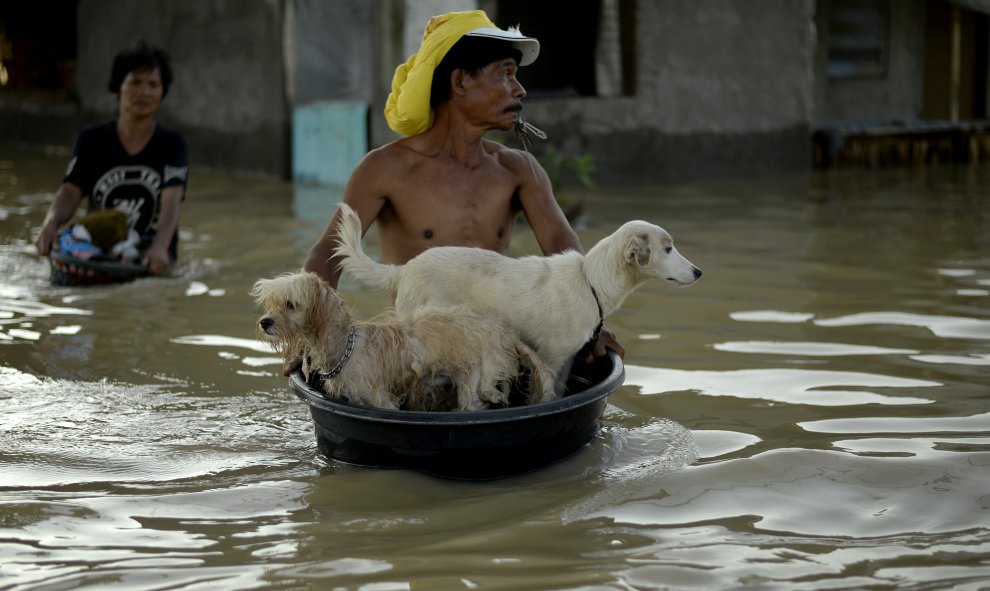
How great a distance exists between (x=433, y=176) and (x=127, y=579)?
2254 millimetres

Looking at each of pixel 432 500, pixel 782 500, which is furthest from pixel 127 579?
pixel 782 500

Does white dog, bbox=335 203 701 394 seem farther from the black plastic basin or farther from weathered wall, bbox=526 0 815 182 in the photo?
weathered wall, bbox=526 0 815 182

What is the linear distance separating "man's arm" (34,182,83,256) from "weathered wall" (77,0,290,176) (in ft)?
20.8

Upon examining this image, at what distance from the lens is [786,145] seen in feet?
46.2

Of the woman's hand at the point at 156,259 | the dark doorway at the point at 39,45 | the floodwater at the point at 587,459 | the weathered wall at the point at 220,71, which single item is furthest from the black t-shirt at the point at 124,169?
the dark doorway at the point at 39,45

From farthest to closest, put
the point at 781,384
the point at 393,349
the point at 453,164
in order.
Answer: the point at 781,384
the point at 453,164
the point at 393,349

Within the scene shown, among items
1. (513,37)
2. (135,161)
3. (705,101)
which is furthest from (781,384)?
(705,101)

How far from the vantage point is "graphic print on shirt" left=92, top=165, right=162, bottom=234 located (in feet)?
25.0

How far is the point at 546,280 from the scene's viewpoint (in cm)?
418

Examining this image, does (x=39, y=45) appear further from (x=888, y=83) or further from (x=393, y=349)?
(x=393, y=349)

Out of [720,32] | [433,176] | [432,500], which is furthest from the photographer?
[720,32]

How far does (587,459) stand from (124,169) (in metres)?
4.67

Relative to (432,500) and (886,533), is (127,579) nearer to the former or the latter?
(432,500)

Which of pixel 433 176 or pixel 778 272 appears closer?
pixel 433 176
